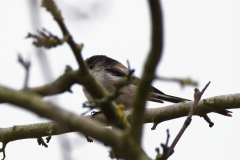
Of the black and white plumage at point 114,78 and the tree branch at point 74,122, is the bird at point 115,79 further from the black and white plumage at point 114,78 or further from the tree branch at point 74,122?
the tree branch at point 74,122

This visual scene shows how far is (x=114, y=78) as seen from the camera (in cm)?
797

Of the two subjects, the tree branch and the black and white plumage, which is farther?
the black and white plumage

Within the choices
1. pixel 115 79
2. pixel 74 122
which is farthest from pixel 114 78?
pixel 74 122

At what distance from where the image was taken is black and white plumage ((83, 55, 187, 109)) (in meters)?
7.34

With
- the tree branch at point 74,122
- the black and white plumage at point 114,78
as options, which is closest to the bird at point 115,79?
the black and white plumage at point 114,78

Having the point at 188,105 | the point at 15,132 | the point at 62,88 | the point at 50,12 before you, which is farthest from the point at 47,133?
the point at 50,12

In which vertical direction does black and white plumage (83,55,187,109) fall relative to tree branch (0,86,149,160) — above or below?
above

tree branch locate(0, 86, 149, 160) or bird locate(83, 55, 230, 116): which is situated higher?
bird locate(83, 55, 230, 116)

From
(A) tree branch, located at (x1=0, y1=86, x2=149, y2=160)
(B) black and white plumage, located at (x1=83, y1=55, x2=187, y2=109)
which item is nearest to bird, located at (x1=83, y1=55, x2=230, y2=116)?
(B) black and white plumage, located at (x1=83, y1=55, x2=187, y2=109)

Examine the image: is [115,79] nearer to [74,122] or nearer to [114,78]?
[114,78]

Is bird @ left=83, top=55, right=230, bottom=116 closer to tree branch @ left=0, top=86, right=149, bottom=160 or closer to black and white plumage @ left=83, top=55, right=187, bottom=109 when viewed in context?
black and white plumage @ left=83, top=55, right=187, bottom=109

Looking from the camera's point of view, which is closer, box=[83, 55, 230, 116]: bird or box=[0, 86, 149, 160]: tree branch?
box=[0, 86, 149, 160]: tree branch

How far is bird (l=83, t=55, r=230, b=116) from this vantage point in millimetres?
7320

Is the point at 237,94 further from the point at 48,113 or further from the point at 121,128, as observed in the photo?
the point at 48,113
